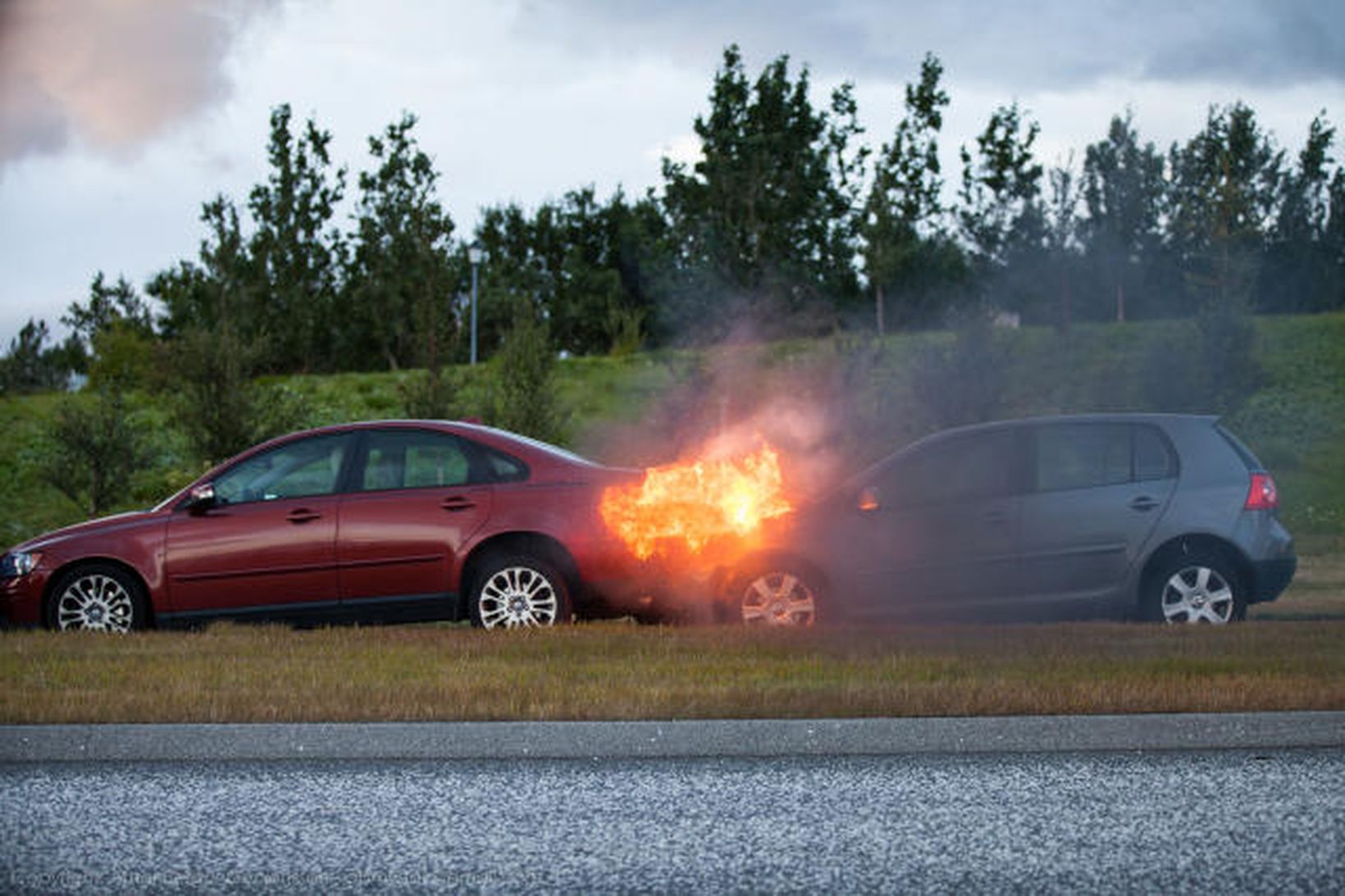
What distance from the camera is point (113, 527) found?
10672mm

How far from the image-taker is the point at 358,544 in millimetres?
10430

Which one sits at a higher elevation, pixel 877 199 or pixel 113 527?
pixel 877 199

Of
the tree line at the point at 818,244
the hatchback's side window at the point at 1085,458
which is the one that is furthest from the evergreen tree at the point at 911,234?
the hatchback's side window at the point at 1085,458

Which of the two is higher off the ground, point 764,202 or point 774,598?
point 764,202

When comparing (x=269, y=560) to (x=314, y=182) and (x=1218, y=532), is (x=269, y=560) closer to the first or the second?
(x=1218, y=532)

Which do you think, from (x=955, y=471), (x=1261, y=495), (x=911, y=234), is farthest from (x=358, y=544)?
(x=911, y=234)

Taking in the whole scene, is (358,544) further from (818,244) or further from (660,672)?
(818,244)

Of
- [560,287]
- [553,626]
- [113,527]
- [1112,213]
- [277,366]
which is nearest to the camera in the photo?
[553,626]

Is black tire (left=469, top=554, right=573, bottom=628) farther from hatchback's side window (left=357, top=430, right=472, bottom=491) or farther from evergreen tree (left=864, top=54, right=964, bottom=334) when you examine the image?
evergreen tree (left=864, top=54, right=964, bottom=334)

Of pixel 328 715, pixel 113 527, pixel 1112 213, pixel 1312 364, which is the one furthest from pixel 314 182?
pixel 328 715

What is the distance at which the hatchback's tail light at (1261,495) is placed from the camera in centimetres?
1026

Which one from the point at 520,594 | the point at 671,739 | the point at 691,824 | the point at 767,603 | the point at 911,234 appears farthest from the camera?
the point at 911,234

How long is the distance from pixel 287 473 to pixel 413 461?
3.07ft

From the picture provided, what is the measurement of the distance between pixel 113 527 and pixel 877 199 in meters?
27.9
